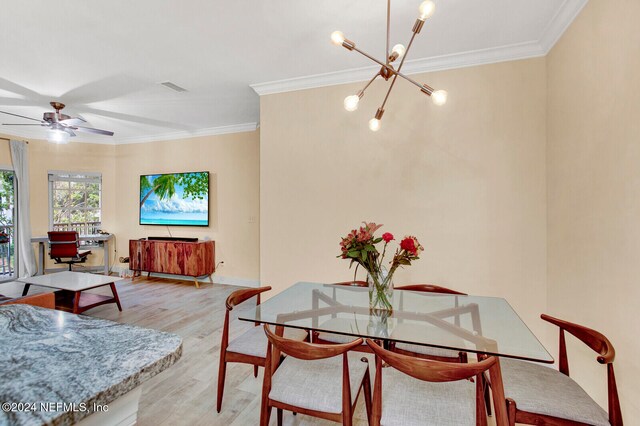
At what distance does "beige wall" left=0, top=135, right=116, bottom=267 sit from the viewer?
5.52m

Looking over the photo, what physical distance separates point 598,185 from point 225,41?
112 inches

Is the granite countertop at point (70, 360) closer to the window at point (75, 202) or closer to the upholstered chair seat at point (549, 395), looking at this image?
the upholstered chair seat at point (549, 395)

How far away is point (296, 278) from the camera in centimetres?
328

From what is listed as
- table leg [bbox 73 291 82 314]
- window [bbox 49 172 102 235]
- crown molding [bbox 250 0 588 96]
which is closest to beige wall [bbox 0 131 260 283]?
window [bbox 49 172 102 235]

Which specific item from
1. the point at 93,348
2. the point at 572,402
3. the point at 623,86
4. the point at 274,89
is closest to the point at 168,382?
the point at 93,348

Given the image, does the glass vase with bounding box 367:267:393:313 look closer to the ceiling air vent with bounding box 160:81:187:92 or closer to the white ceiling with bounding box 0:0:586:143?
the white ceiling with bounding box 0:0:586:143

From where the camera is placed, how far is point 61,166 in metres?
5.81

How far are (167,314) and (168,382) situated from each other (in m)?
1.62

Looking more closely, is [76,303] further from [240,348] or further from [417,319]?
[417,319]

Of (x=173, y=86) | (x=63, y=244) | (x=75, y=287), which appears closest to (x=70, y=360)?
(x=173, y=86)

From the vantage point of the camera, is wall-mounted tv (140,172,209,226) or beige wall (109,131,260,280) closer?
beige wall (109,131,260,280)

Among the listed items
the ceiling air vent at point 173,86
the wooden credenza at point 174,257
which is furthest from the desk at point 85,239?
the ceiling air vent at point 173,86

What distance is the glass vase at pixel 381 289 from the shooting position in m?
1.93

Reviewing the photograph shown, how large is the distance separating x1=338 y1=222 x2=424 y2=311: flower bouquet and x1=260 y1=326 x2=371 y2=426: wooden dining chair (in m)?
0.44
